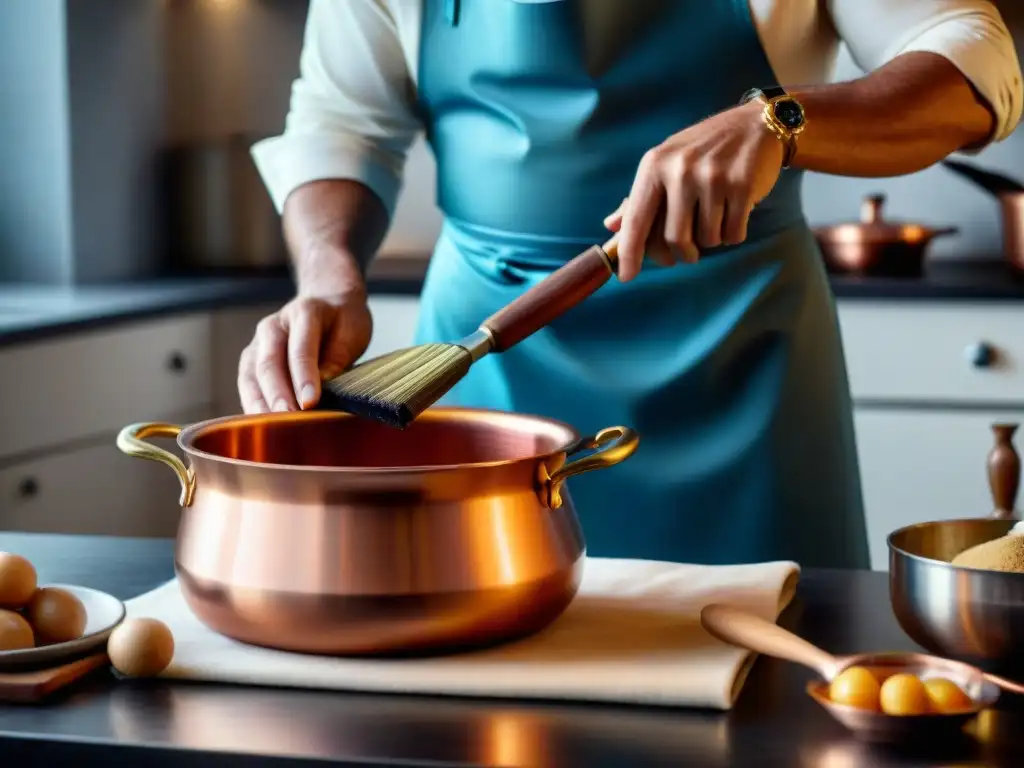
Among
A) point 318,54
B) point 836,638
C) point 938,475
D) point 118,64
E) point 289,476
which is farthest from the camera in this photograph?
point 118,64

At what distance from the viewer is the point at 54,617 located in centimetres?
75

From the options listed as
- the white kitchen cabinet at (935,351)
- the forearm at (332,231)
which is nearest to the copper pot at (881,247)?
the white kitchen cabinet at (935,351)

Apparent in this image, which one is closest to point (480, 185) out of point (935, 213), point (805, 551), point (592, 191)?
point (592, 191)

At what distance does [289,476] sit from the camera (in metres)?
0.70

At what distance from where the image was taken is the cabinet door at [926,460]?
2.49 metres

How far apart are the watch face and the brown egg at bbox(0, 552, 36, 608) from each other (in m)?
0.55

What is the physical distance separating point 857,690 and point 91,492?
1.96 meters

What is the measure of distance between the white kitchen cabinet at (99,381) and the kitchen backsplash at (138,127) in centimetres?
34

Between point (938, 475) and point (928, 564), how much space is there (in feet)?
6.16

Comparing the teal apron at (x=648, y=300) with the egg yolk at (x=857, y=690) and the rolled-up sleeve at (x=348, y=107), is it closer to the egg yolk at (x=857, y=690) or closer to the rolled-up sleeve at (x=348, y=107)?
the rolled-up sleeve at (x=348, y=107)

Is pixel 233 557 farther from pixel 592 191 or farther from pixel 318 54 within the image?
pixel 318 54

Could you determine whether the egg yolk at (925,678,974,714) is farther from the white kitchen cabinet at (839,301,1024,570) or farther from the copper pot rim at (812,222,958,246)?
the copper pot rim at (812,222,958,246)

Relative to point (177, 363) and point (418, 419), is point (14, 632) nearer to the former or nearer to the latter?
point (418, 419)

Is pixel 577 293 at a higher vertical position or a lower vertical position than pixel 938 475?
higher
